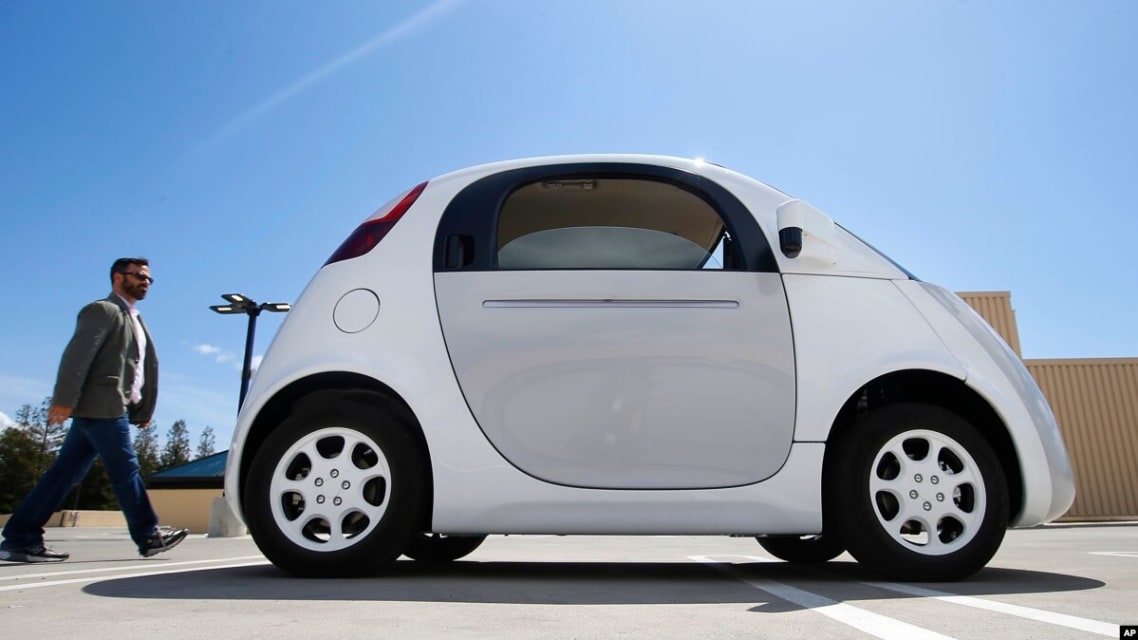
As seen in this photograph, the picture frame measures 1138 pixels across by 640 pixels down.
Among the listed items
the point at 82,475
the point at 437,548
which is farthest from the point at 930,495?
the point at 82,475

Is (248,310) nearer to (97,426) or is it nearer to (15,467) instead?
(97,426)

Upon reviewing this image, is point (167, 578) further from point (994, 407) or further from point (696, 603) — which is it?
point (994, 407)

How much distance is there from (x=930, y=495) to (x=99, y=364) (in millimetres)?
4055

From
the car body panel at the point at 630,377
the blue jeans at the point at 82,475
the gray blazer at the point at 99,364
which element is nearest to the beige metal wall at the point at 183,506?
the blue jeans at the point at 82,475

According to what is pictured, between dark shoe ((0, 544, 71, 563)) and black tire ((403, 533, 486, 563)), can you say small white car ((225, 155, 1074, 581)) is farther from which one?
dark shoe ((0, 544, 71, 563))

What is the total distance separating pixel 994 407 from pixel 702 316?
1.19 m

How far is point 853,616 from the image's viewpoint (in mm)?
1901

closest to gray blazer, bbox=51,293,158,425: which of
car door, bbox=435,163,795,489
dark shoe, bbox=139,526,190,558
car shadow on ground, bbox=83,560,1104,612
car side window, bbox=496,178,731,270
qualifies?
dark shoe, bbox=139,526,190,558

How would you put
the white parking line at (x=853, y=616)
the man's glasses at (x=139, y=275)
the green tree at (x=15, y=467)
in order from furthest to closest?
the green tree at (x=15, y=467), the man's glasses at (x=139, y=275), the white parking line at (x=853, y=616)

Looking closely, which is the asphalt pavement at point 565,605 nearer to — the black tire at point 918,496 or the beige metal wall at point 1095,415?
the black tire at point 918,496

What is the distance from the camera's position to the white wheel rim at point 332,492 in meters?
2.76

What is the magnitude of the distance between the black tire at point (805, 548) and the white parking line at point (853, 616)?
126cm

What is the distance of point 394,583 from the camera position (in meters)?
2.66

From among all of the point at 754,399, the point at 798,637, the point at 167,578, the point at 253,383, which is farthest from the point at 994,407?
the point at 167,578
